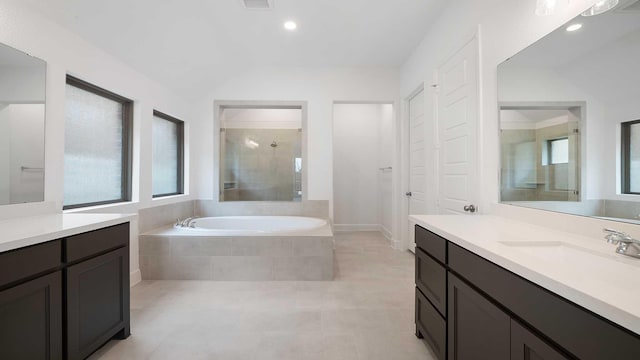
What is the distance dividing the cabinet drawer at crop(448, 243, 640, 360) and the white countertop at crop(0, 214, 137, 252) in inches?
72.1

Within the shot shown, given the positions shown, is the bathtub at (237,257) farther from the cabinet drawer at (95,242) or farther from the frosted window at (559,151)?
the frosted window at (559,151)

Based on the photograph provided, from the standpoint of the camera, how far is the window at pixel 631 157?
Result: 3.38 feet

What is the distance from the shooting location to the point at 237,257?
2822 mm

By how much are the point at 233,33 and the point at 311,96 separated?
1322 mm

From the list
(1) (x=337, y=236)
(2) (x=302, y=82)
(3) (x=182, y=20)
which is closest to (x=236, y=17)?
(3) (x=182, y=20)

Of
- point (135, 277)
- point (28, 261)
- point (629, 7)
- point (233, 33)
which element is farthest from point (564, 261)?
point (233, 33)

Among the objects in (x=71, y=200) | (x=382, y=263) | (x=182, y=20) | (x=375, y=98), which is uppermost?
(x=182, y=20)

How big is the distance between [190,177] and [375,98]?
2.88 meters

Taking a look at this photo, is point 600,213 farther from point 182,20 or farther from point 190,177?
point 190,177

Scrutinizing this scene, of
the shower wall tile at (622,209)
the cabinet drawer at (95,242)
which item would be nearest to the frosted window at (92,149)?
the cabinet drawer at (95,242)

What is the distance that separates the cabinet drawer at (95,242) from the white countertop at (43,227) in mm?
31

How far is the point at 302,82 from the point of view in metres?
4.04

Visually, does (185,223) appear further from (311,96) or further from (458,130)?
(458,130)

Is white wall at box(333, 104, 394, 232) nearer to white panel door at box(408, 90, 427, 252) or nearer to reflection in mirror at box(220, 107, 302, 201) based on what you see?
reflection in mirror at box(220, 107, 302, 201)
